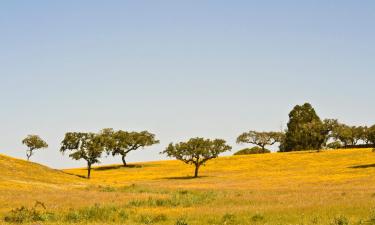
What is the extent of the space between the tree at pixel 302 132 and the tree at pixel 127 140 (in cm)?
3512

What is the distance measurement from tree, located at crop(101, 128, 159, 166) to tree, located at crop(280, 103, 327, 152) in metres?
35.1

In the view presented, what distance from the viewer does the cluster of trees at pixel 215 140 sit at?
9694 cm

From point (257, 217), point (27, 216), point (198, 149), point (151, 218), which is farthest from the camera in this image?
point (198, 149)

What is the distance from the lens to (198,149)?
95250 millimetres

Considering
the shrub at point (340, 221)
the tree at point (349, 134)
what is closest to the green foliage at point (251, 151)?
the tree at point (349, 134)

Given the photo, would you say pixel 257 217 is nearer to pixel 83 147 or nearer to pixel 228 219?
pixel 228 219

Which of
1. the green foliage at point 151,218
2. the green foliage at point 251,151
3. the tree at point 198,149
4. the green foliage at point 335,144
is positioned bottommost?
the green foliage at point 151,218

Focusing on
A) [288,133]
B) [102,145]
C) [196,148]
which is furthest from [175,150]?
[288,133]

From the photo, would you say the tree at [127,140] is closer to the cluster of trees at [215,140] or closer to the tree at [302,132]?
the cluster of trees at [215,140]

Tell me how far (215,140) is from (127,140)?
85.1ft

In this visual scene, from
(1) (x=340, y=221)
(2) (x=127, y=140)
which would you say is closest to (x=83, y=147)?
(2) (x=127, y=140)

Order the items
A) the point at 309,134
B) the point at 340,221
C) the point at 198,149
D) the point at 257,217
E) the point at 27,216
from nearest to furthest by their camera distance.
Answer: the point at 340,221
the point at 257,217
the point at 27,216
the point at 198,149
the point at 309,134

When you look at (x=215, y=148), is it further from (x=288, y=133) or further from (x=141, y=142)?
(x=288, y=133)

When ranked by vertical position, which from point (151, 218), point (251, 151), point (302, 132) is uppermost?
point (302, 132)
